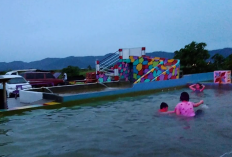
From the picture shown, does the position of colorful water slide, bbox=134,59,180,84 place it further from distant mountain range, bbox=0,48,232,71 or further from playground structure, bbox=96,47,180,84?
distant mountain range, bbox=0,48,232,71

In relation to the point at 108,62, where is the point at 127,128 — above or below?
below

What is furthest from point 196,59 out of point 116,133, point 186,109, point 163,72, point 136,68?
point 116,133

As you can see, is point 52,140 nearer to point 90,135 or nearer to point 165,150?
point 90,135

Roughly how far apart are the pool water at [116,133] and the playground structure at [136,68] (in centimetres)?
989

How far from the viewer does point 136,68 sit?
21953 millimetres

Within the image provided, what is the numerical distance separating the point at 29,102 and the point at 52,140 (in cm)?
602

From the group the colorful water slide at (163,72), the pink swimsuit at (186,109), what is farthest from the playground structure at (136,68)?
the pink swimsuit at (186,109)

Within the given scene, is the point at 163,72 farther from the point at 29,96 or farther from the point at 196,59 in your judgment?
the point at 29,96

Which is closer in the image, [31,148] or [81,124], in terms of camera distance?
[31,148]

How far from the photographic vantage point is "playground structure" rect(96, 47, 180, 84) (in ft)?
66.6

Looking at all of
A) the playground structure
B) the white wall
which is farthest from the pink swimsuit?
the playground structure

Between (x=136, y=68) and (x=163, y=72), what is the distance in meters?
3.00

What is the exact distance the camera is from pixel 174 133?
273 inches

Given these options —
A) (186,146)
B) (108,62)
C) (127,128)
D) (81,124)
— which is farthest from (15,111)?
(108,62)
